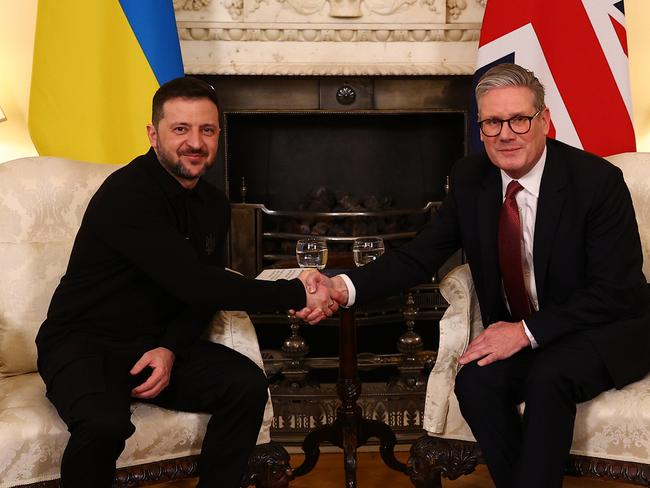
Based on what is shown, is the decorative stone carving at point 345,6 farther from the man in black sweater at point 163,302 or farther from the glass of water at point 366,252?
the man in black sweater at point 163,302

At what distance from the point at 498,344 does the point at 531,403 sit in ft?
0.61

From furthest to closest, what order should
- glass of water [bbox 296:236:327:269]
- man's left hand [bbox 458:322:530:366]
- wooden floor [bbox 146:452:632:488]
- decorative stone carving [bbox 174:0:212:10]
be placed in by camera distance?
decorative stone carving [bbox 174:0:212:10]
wooden floor [bbox 146:452:632:488]
glass of water [bbox 296:236:327:269]
man's left hand [bbox 458:322:530:366]

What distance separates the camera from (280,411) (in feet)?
9.79

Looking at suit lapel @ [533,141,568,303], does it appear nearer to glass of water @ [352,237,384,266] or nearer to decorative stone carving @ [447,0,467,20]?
glass of water @ [352,237,384,266]

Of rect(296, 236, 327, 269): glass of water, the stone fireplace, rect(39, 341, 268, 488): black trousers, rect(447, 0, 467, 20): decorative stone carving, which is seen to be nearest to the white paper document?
rect(296, 236, 327, 269): glass of water

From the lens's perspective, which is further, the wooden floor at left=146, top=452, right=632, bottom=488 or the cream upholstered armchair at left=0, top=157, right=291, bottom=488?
the wooden floor at left=146, top=452, right=632, bottom=488

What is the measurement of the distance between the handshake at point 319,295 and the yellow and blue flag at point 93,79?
4.34ft

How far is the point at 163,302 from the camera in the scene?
202 cm

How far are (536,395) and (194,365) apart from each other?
0.79 m

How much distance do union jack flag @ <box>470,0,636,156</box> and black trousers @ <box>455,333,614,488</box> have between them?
1504 millimetres

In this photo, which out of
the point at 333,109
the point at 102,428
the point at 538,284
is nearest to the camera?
the point at 102,428

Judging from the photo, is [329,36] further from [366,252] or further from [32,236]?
[32,236]

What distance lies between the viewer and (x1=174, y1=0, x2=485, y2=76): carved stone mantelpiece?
3.72m

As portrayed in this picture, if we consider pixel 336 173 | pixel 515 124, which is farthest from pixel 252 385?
pixel 336 173
